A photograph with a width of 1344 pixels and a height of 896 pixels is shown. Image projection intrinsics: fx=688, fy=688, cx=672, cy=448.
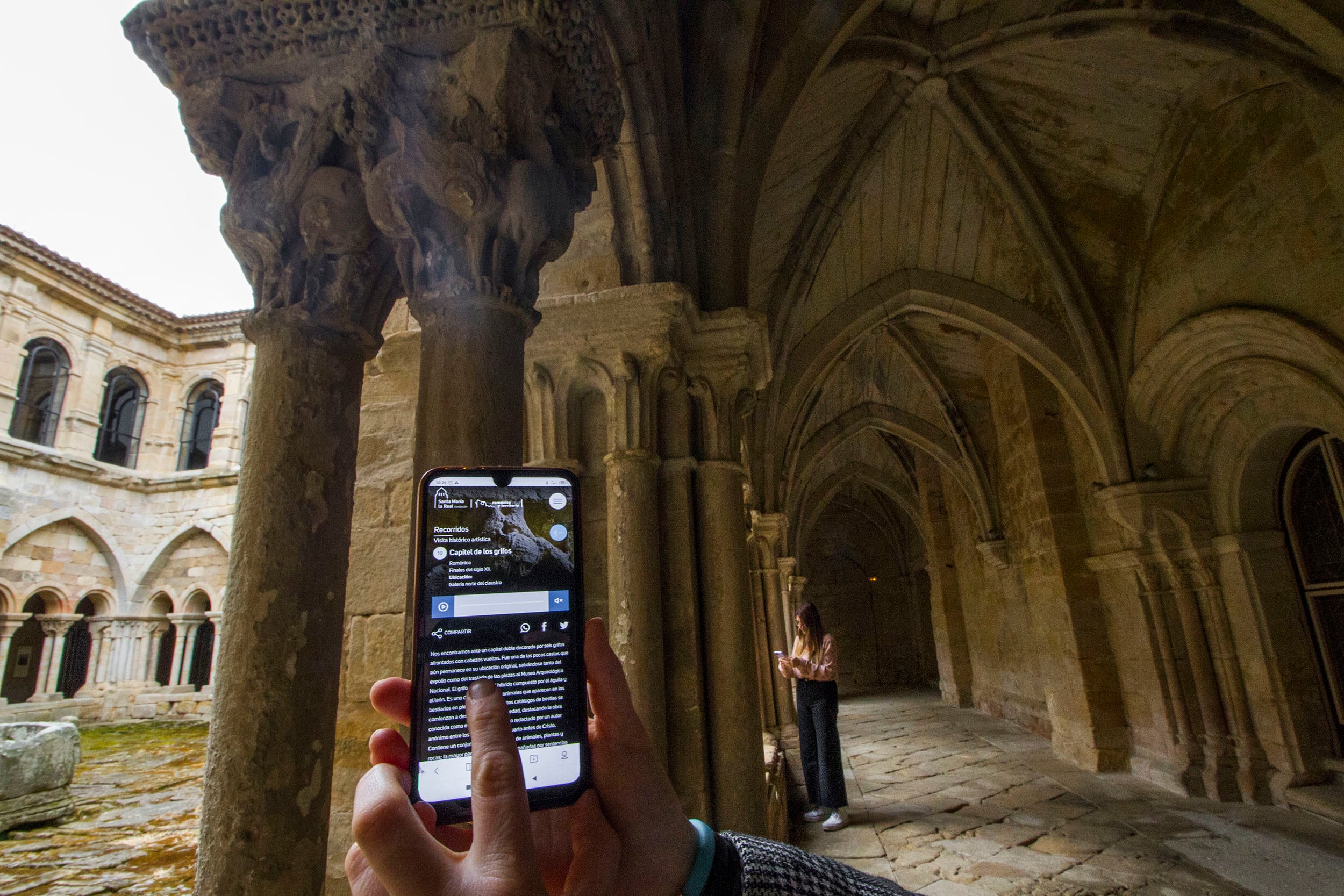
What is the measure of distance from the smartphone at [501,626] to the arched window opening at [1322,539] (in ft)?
19.1

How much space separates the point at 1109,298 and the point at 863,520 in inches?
458

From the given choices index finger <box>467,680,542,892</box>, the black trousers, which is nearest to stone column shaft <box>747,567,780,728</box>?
the black trousers

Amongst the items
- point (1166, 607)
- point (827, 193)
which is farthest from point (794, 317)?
point (1166, 607)

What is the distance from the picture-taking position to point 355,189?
58.2 inches

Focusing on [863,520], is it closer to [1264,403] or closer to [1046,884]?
[1264,403]

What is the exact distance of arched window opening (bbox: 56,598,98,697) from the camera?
11.8 m

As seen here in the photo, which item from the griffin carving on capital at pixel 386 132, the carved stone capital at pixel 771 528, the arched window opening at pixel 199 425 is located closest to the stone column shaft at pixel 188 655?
the arched window opening at pixel 199 425

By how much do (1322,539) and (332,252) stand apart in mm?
6192

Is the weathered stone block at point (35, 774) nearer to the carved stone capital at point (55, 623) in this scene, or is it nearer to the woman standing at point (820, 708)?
the woman standing at point (820, 708)

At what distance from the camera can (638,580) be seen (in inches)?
93.7

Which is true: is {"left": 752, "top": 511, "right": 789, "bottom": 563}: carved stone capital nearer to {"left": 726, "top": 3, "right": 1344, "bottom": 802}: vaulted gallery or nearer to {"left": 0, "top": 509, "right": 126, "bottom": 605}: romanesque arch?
{"left": 726, "top": 3, "right": 1344, "bottom": 802}: vaulted gallery

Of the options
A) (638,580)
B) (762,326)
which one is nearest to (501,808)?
(638,580)

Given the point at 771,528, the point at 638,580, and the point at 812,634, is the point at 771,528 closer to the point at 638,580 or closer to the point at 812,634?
the point at 812,634

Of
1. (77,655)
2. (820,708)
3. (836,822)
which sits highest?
(77,655)
